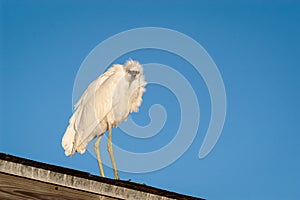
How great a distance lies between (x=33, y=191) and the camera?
4484mm

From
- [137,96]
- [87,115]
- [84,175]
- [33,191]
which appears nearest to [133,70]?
[137,96]

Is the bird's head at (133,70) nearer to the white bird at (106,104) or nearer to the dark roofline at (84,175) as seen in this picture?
the white bird at (106,104)

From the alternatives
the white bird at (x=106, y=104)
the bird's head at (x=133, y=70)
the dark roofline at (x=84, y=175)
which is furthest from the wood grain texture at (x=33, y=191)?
the bird's head at (x=133, y=70)

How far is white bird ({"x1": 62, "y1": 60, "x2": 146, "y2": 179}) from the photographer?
12.2m

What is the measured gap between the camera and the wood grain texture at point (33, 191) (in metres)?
4.39

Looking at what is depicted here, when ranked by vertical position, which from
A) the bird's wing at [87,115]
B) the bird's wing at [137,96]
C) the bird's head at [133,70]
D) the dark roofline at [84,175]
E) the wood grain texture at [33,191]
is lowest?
the wood grain texture at [33,191]

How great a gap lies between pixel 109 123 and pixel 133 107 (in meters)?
0.48

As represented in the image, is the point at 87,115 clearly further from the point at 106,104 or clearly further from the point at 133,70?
the point at 133,70

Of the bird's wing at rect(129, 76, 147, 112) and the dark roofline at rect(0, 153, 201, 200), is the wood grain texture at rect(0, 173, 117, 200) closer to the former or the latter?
the dark roofline at rect(0, 153, 201, 200)

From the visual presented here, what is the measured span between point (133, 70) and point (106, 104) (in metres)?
0.70

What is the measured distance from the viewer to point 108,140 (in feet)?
41.1

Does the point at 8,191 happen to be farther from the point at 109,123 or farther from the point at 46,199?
the point at 109,123

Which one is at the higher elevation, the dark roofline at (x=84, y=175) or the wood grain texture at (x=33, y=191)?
the dark roofline at (x=84, y=175)

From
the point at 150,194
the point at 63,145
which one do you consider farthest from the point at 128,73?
the point at 150,194
